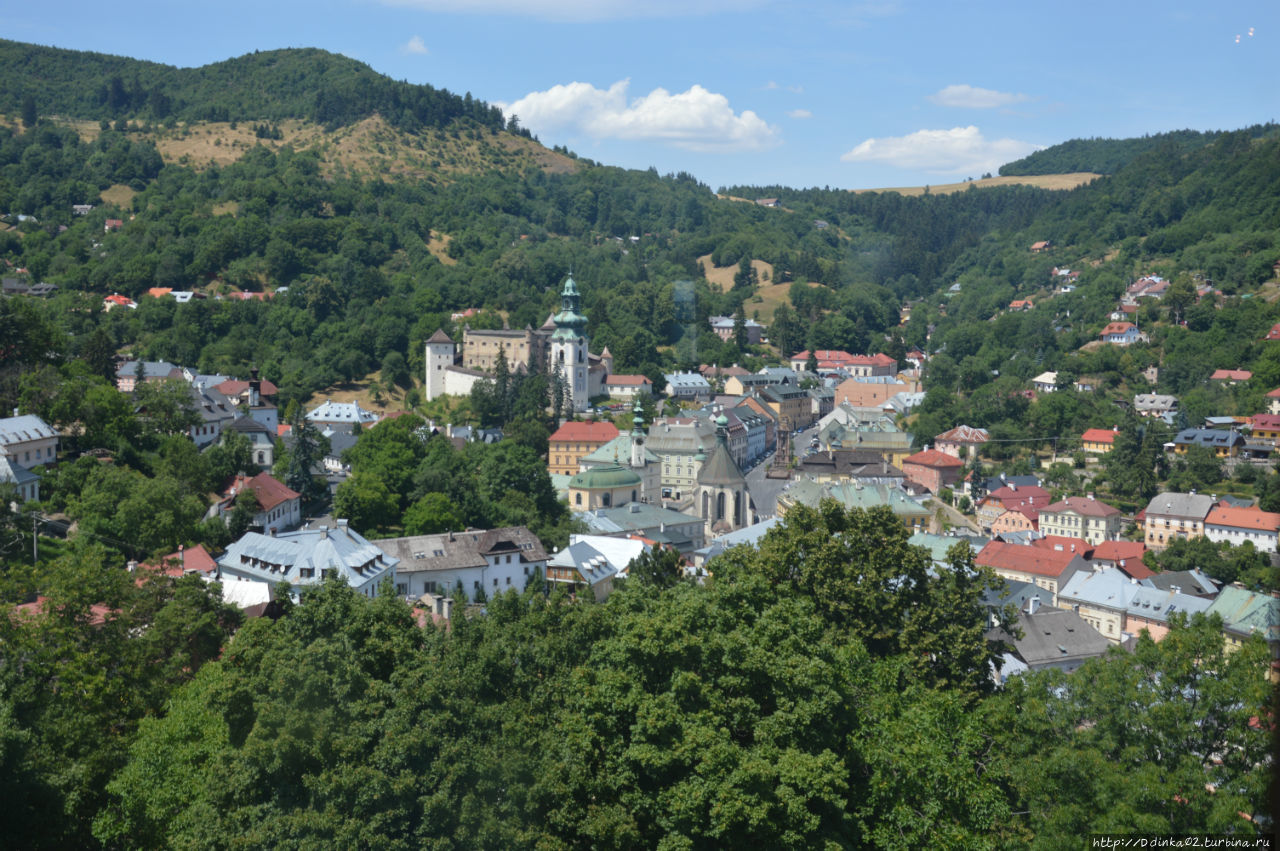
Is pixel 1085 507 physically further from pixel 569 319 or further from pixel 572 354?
pixel 569 319

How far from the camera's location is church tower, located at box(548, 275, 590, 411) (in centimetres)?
7275

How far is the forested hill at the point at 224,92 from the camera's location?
13512 centimetres

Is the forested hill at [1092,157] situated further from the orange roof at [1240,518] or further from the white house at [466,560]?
the white house at [466,560]

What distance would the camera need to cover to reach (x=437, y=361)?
73562 mm

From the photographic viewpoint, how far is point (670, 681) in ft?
55.1

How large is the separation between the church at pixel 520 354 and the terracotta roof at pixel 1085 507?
30.1 meters

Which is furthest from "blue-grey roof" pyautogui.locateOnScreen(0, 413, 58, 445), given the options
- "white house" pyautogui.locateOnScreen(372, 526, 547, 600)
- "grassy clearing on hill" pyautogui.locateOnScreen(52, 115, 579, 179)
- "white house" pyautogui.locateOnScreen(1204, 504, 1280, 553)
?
"grassy clearing on hill" pyautogui.locateOnScreen(52, 115, 579, 179)

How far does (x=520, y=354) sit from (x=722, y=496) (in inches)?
909

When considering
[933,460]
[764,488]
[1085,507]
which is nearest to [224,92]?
[764,488]

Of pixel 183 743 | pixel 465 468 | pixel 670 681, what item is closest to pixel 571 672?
pixel 670 681

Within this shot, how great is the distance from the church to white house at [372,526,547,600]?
31792mm

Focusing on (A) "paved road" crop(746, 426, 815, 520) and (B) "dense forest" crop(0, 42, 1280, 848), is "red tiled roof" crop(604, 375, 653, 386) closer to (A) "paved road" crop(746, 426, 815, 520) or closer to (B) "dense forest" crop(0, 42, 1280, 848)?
(B) "dense forest" crop(0, 42, 1280, 848)

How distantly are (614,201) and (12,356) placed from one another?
11459 centimetres

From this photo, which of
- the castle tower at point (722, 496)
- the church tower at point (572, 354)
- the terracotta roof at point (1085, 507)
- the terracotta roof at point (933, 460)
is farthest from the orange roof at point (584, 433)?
the terracotta roof at point (1085, 507)
